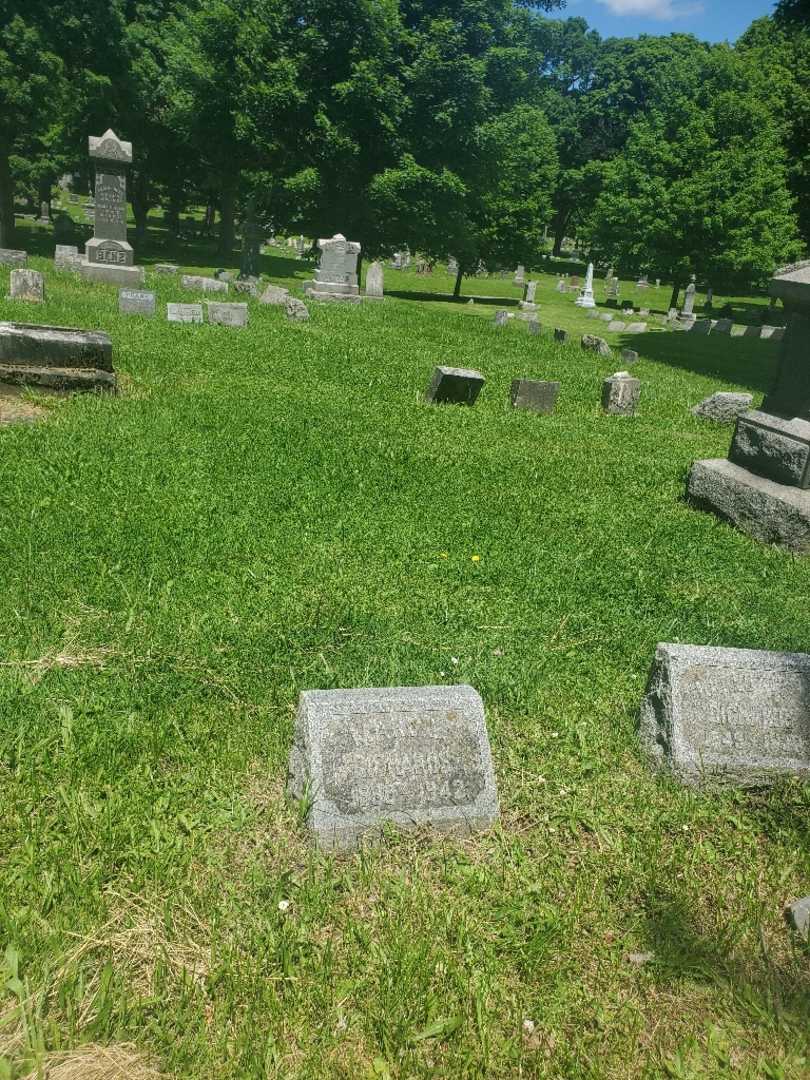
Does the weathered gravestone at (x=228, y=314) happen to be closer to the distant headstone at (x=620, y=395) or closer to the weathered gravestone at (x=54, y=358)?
the weathered gravestone at (x=54, y=358)

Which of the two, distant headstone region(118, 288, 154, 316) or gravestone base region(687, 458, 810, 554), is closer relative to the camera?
gravestone base region(687, 458, 810, 554)

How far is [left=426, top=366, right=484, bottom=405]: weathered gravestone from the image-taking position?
1040 centimetres

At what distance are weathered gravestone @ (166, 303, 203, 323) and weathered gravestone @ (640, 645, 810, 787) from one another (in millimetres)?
12896

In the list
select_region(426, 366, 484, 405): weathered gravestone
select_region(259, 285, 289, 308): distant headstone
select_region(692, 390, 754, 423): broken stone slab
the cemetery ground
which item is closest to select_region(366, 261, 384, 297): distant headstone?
select_region(259, 285, 289, 308): distant headstone

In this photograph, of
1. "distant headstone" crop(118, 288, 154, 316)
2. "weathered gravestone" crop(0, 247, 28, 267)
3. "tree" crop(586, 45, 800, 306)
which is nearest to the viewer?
"distant headstone" crop(118, 288, 154, 316)

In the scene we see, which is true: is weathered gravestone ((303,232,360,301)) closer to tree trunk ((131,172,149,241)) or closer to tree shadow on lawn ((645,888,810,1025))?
tree trunk ((131,172,149,241))

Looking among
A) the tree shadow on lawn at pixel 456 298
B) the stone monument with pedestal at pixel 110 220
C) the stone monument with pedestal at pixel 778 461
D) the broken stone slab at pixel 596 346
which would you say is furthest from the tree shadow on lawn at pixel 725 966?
the tree shadow on lawn at pixel 456 298

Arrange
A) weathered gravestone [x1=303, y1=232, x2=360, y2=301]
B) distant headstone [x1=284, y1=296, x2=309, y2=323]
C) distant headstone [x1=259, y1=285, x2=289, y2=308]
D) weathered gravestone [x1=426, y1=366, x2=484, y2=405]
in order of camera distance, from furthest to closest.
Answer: weathered gravestone [x1=303, y1=232, x2=360, y2=301], distant headstone [x1=259, y1=285, x2=289, y2=308], distant headstone [x1=284, y1=296, x2=309, y2=323], weathered gravestone [x1=426, y1=366, x2=484, y2=405]

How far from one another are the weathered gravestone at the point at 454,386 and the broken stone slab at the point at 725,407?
12.1ft

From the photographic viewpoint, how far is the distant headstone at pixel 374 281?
2448cm

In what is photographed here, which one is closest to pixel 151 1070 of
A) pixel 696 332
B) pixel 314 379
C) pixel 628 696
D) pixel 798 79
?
pixel 628 696

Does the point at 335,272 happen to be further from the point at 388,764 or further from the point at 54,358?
the point at 388,764

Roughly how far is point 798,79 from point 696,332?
15988mm

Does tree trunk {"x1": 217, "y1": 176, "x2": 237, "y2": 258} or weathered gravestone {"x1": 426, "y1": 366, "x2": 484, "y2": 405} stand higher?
tree trunk {"x1": 217, "y1": 176, "x2": 237, "y2": 258}
